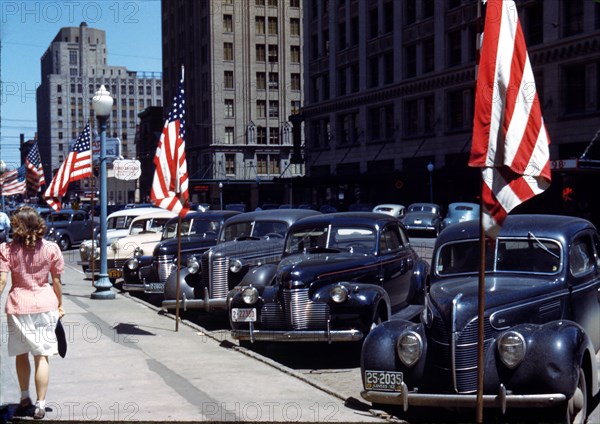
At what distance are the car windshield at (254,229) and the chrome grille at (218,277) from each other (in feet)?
4.70

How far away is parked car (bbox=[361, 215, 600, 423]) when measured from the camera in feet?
21.9

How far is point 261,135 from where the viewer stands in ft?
273

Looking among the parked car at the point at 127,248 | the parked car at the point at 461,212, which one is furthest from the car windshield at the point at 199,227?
the parked car at the point at 461,212

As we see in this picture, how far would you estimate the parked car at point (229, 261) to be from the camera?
43.5ft

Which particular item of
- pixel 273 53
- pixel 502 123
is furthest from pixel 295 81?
pixel 502 123

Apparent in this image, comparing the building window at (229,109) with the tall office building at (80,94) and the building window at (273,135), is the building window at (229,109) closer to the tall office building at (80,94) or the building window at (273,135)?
the building window at (273,135)

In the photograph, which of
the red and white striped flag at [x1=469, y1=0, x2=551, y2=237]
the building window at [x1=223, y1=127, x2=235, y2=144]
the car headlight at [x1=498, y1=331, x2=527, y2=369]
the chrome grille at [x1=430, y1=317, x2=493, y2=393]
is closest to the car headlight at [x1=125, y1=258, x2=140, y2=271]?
the chrome grille at [x1=430, y1=317, x2=493, y2=393]

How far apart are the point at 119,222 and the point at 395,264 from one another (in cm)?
1513

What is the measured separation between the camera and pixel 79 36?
5930 inches

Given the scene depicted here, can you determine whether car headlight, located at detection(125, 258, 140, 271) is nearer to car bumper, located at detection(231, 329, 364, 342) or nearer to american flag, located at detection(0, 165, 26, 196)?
car bumper, located at detection(231, 329, 364, 342)

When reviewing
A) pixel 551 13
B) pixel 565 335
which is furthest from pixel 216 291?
pixel 551 13

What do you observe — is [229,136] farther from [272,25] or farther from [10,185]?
[10,185]

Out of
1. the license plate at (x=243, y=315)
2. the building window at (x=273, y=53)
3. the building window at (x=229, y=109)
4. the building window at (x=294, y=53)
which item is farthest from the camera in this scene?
the building window at (x=294, y=53)

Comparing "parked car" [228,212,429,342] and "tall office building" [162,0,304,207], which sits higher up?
"tall office building" [162,0,304,207]
